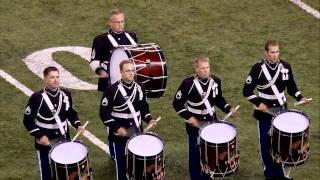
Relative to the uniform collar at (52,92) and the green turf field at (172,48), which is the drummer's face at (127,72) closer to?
the uniform collar at (52,92)

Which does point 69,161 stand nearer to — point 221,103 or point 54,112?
point 54,112

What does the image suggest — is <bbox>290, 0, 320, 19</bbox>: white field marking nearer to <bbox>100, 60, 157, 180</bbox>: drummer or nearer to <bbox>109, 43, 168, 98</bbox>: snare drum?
<bbox>109, 43, 168, 98</bbox>: snare drum

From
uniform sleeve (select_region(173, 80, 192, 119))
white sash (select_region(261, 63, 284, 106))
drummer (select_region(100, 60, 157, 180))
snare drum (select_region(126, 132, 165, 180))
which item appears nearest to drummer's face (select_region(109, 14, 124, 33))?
drummer (select_region(100, 60, 157, 180))

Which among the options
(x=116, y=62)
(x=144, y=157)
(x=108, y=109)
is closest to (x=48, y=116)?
(x=108, y=109)

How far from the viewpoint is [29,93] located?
15.0 meters

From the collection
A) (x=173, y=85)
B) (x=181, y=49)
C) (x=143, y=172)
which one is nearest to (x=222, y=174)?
(x=143, y=172)

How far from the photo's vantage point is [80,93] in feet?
49.4

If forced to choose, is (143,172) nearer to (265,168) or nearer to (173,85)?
(265,168)

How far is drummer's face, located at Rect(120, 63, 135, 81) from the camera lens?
38.0 ft

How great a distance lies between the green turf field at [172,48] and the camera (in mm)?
13328

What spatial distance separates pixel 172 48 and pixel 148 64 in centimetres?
415

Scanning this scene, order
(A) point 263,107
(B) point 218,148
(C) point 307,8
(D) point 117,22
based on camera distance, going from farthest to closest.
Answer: (C) point 307,8 < (D) point 117,22 < (A) point 263,107 < (B) point 218,148

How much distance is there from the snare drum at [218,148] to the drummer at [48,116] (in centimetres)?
153

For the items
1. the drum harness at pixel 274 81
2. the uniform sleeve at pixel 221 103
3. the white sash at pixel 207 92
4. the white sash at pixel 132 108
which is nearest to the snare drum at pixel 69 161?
the white sash at pixel 132 108
